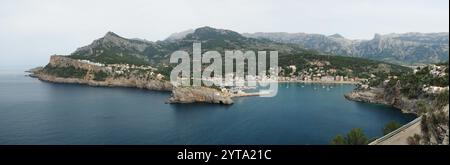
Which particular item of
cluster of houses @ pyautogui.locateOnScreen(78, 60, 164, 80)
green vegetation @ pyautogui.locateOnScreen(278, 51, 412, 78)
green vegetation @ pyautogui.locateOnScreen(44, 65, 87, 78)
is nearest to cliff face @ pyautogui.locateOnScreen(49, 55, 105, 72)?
cluster of houses @ pyautogui.locateOnScreen(78, 60, 164, 80)

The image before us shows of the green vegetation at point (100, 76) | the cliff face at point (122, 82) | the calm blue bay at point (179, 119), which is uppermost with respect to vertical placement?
the green vegetation at point (100, 76)

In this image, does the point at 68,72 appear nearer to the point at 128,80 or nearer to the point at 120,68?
the point at 120,68

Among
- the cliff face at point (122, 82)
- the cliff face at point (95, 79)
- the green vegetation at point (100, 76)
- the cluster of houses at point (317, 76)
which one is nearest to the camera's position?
the cliff face at point (122, 82)

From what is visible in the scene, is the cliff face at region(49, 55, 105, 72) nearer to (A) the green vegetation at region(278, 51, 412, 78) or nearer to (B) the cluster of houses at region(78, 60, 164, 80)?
(B) the cluster of houses at region(78, 60, 164, 80)

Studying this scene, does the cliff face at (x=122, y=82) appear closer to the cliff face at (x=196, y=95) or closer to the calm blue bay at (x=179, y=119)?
the calm blue bay at (x=179, y=119)

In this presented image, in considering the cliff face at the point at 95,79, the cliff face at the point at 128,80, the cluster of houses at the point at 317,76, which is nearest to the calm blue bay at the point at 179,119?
the cliff face at the point at 128,80

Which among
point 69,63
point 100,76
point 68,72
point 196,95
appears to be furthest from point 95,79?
point 196,95

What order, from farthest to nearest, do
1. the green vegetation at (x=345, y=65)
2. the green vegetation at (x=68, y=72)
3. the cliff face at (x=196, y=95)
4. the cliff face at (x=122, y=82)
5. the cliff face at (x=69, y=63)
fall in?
the green vegetation at (x=345, y=65)
the green vegetation at (x=68, y=72)
the cliff face at (x=69, y=63)
the cliff face at (x=122, y=82)
the cliff face at (x=196, y=95)

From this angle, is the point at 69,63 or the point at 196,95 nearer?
the point at 196,95
